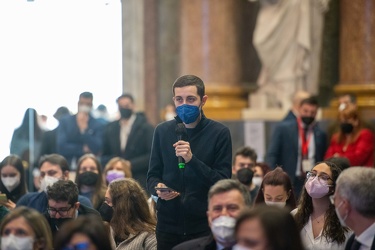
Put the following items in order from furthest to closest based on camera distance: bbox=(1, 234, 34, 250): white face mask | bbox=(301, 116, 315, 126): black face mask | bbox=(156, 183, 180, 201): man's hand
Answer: bbox=(301, 116, 315, 126): black face mask
bbox=(156, 183, 180, 201): man's hand
bbox=(1, 234, 34, 250): white face mask

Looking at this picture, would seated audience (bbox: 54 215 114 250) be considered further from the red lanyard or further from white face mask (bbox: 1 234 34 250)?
the red lanyard

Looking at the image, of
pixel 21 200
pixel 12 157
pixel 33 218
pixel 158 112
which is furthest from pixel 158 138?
pixel 158 112

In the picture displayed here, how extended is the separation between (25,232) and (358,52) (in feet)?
32.4

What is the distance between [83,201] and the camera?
9.99 meters

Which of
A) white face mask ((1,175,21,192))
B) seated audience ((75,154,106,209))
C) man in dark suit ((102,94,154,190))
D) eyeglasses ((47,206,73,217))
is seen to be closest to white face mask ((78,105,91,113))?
man in dark suit ((102,94,154,190))

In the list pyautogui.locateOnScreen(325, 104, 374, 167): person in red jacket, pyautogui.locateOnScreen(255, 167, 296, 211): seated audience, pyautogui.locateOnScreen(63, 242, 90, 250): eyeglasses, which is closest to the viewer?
pyautogui.locateOnScreen(63, 242, 90, 250): eyeglasses

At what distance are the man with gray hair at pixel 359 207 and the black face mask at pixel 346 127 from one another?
6.73m

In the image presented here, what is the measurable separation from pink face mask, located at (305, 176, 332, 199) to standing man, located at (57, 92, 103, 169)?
728cm

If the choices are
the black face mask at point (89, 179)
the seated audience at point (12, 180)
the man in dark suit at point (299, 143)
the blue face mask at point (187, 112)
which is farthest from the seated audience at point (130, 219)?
the man in dark suit at point (299, 143)

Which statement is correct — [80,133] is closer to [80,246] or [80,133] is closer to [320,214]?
[320,214]

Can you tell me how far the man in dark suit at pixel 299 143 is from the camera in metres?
13.0

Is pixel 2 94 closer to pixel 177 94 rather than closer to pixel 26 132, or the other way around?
pixel 26 132

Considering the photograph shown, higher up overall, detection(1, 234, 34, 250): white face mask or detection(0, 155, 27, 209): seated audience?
detection(1, 234, 34, 250): white face mask

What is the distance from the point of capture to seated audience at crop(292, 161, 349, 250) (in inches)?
319
